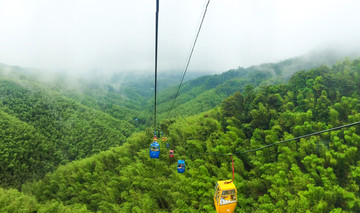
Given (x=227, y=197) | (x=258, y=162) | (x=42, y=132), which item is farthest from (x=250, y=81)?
(x=227, y=197)

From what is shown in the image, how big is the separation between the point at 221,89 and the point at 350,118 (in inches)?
3507

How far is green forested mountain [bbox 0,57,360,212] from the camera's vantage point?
57.5 ft

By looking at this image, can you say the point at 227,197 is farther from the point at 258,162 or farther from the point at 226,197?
the point at 258,162

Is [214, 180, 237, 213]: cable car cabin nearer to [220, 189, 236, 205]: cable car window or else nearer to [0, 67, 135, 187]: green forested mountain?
[220, 189, 236, 205]: cable car window

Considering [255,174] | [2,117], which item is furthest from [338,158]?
[2,117]

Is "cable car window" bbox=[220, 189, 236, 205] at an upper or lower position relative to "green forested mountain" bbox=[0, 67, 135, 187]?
upper

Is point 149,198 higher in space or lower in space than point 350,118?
lower

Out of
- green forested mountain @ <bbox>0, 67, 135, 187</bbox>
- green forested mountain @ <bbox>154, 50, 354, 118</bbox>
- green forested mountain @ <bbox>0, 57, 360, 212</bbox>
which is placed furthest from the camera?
green forested mountain @ <bbox>154, 50, 354, 118</bbox>

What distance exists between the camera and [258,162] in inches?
819

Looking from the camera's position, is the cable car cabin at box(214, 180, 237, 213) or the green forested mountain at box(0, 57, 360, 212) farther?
the green forested mountain at box(0, 57, 360, 212)

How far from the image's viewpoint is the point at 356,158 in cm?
1802

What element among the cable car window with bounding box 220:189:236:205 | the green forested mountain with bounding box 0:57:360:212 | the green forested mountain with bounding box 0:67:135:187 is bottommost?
the green forested mountain with bounding box 0:67:135:187

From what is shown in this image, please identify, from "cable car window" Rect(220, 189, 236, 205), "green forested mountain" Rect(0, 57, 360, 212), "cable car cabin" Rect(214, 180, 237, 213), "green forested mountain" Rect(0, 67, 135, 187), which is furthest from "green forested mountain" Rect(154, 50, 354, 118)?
"cable car window" Rect(220, 189, 236, 205)

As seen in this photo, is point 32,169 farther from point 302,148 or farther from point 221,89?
point 221,89
